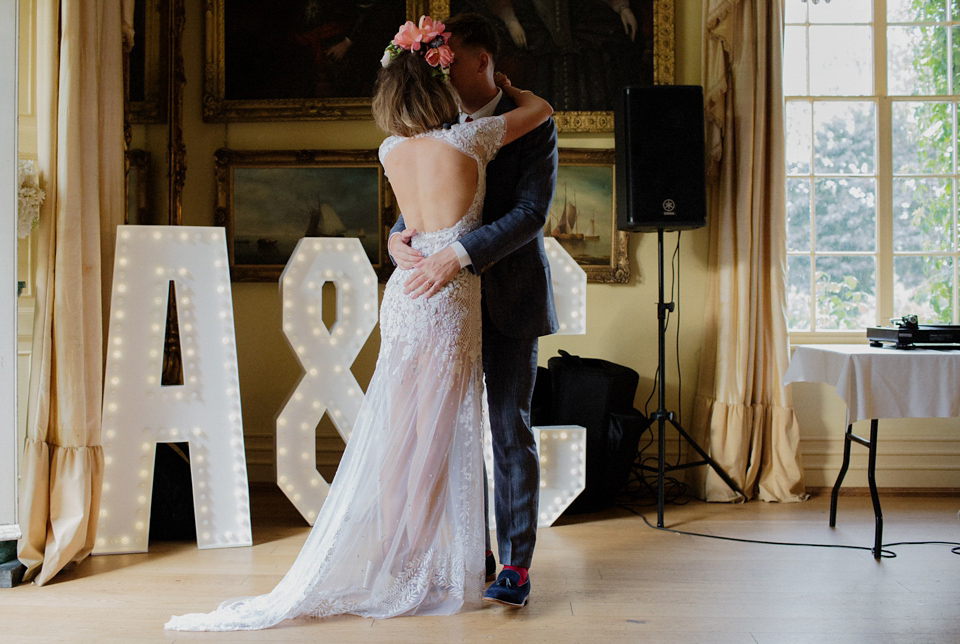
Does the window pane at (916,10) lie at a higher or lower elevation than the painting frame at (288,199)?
higher

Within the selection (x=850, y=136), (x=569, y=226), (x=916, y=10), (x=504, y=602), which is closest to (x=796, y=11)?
(x=916, y=10)

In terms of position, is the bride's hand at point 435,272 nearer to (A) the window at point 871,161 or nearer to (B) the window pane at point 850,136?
(A) the window at point 871,161

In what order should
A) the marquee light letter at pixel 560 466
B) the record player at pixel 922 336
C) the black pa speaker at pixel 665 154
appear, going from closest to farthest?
1. the record player at pixel 922 336
2. the marquee light letter at pixel 560 466
3. the black pa speaker at pixel 665 154

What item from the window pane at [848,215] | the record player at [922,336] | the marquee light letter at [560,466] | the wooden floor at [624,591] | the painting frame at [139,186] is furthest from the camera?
the window pane at [848,215]

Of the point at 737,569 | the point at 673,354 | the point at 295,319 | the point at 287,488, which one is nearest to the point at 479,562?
the point at 737,569

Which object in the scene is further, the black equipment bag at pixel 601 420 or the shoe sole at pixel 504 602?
the black equipment bag at pixel 601 420

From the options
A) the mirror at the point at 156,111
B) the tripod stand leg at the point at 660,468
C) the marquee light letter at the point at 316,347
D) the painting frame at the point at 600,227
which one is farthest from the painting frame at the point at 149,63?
the tripod stand leg at the point at 660,468

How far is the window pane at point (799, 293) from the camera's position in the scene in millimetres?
3803

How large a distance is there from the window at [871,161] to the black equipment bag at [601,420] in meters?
1.21

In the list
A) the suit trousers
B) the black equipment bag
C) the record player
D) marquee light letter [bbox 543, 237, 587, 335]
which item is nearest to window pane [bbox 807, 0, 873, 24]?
the record player

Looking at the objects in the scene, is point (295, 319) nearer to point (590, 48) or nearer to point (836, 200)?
point (590, 48)

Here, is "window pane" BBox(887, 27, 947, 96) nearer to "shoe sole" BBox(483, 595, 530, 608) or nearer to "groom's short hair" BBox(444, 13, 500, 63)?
"groom's short hair" BBox(444, 13, 500, 63)

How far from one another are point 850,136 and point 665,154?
1.36m

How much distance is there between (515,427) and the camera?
6.72 feet
